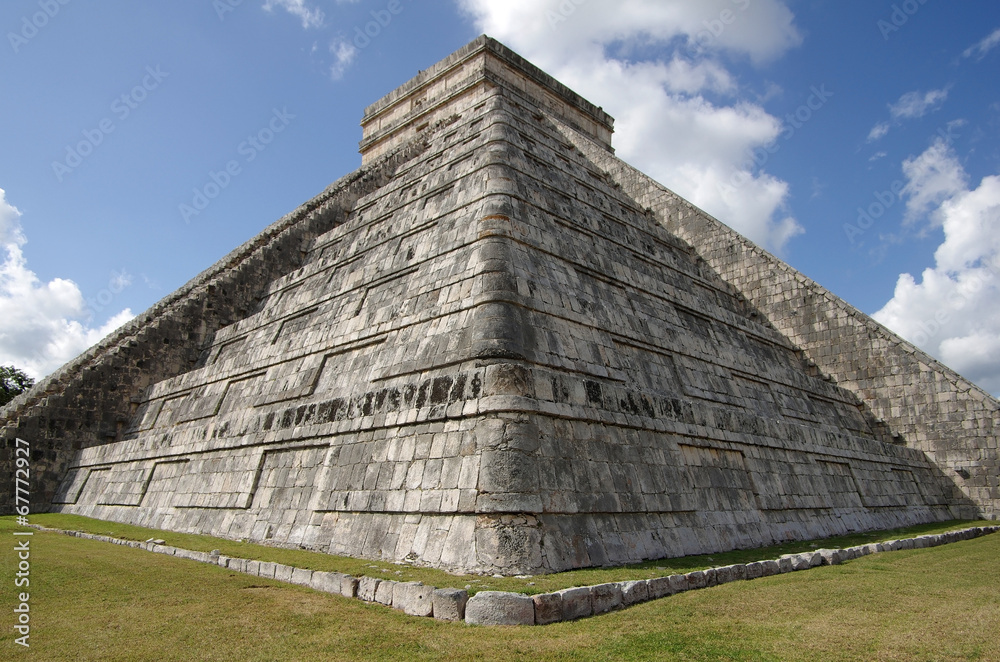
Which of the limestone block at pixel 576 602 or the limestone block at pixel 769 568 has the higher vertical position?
the limestone block at pixel 769 568

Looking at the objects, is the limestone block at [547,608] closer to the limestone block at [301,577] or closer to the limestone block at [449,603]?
the limestone block at [449,603]

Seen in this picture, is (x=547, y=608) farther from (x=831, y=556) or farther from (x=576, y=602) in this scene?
(x=831, y=556)

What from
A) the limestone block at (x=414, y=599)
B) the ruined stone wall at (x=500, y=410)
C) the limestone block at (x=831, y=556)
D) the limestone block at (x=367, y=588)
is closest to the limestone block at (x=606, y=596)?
the ruined stone wall at (x=500, y=410)

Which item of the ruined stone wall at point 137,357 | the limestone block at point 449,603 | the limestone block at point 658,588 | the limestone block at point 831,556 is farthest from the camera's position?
the ruined stone wall at point 137,357

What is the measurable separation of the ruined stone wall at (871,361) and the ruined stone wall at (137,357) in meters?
9.47

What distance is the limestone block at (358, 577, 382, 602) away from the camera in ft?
17.1

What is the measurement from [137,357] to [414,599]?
13297mm

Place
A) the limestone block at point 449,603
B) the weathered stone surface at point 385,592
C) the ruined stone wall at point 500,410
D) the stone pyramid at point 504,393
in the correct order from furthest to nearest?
the stone pyramid at point 504,393 < the ruined stone wall at point 500,410 < the weathered stone surface at point 385,592 < the limestone block at point 449,603

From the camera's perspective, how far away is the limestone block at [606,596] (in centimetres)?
491

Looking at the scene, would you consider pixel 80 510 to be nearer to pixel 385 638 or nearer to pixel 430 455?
pixel 430 455

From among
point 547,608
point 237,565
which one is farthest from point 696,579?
point 237,565

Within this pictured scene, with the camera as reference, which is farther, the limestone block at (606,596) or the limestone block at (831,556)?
the limestone block at (831,556)

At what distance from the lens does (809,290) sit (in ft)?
53.1

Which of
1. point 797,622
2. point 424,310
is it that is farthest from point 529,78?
point 797,622
